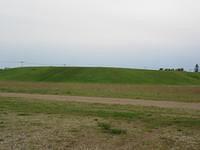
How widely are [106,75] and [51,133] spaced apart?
218 ft

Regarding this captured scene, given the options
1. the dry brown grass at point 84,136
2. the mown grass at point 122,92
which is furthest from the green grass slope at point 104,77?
the dry brown grass at point 84,136

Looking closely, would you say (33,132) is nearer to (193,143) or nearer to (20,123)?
(20,123)

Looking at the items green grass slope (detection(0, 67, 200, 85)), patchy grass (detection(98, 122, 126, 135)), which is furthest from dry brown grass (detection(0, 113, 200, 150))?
green grass slope (detection(0, 67, 200, 85))

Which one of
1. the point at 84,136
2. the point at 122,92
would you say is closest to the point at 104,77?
the point at 122,92

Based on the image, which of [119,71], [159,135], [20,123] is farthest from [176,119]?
[119,71]

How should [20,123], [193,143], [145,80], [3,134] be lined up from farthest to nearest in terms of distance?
[145,80] < [20,123] < [3,134] < [193,143]

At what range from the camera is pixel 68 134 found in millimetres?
9914

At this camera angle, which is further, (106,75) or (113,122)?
(106,75)

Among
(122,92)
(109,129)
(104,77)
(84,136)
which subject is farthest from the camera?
(104,77)

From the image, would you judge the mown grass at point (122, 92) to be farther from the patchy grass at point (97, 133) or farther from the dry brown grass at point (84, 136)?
the dry brown grass at point (84, 136)

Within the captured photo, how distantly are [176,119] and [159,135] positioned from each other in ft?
13.1

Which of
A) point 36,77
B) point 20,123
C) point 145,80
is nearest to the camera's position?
point 20,123

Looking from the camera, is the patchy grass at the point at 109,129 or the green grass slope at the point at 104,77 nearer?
the patchy grass at the point at 109,129

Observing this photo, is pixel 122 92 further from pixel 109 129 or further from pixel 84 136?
pixel 84 136
